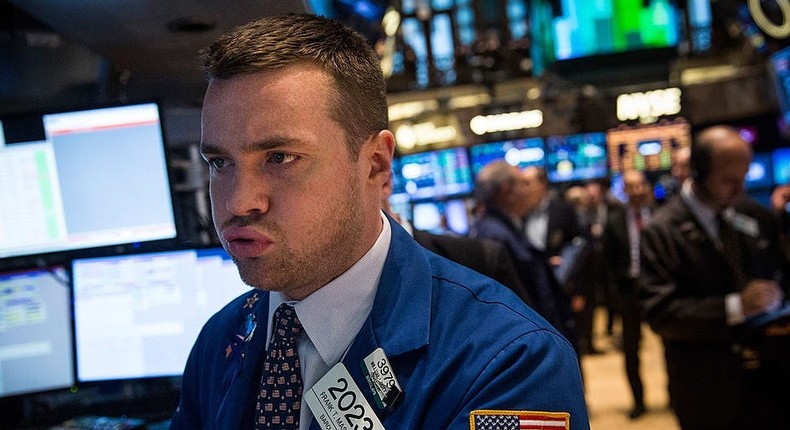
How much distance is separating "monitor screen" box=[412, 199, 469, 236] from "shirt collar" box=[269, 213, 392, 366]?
768cm

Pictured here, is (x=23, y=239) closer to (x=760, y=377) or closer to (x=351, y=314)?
(x=351, y=314)

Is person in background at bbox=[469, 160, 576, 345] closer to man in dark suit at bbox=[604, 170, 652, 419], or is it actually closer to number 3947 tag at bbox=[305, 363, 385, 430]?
man in dark suit at bbox=[604, 170, 652, 419]

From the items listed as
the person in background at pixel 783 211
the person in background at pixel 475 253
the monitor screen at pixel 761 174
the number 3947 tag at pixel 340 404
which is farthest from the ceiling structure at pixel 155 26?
the monitor screen at pixel 761 174

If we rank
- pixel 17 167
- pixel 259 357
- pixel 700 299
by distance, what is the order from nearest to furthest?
1. pixel 259 357
2. pixel 17 167
3. pixel 700 299

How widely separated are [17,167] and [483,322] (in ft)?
→ 5.45

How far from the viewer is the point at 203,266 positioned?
2.18 m

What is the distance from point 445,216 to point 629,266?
3.65 m

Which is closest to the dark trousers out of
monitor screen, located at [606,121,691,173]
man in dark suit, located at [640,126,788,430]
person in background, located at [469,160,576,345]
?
person in background, located at [469,160,576,345]

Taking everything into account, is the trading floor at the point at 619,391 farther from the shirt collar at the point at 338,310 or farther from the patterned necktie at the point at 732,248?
the shirt collar at the point at 338,310

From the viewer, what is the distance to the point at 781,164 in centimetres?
1023

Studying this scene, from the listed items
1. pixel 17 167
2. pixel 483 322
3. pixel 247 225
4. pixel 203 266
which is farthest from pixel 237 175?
pixel 17 167

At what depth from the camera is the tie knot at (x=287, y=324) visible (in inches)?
47.1

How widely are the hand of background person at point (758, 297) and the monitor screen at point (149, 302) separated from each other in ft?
5.69

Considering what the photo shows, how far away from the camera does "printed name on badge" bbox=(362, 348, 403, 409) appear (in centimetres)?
A: 104
